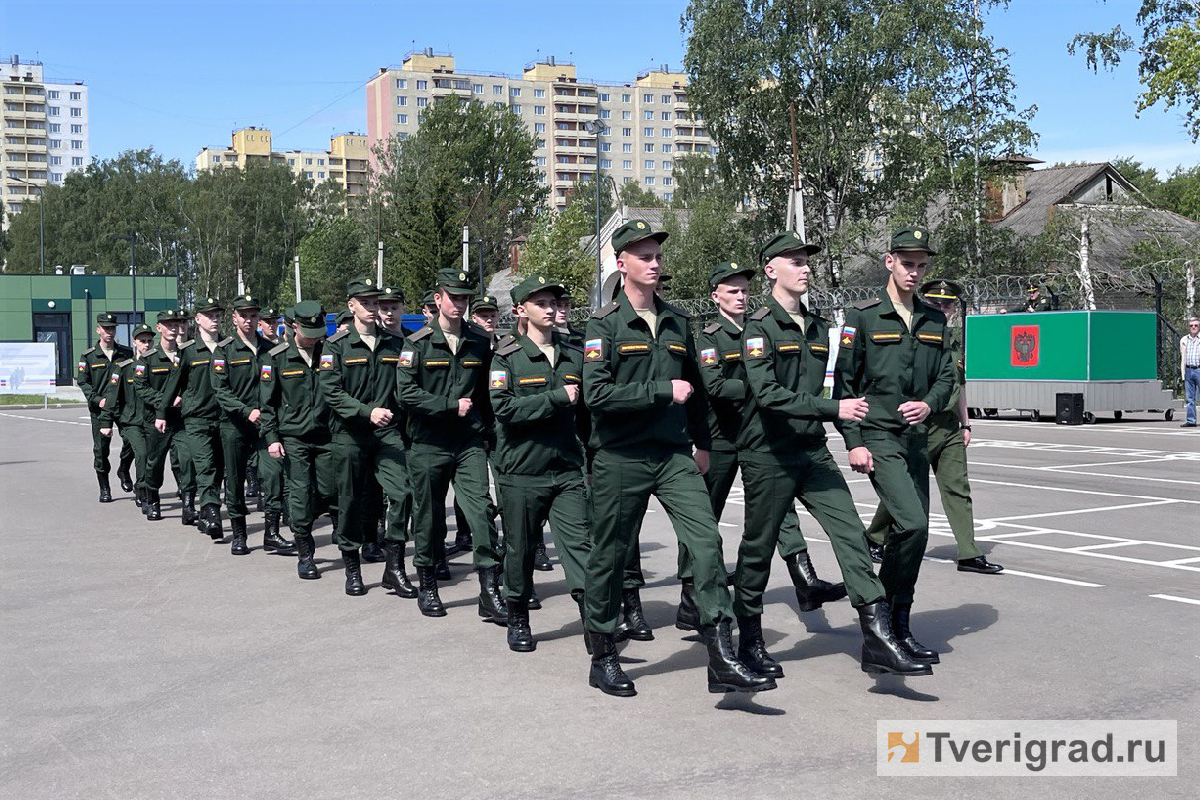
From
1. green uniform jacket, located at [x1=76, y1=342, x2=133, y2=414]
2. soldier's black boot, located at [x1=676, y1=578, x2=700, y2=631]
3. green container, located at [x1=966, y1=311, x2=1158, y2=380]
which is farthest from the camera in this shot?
green container, located at [x1=966, y1=311, x2=1158, y2=380]

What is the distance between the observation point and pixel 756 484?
6457 mm

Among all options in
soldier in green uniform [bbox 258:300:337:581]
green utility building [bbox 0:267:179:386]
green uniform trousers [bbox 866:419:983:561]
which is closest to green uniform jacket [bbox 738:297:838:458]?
green uniform trousers [bbox 866:419:983:561]

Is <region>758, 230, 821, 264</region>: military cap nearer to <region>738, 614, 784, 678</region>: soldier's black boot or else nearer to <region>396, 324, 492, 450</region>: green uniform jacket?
<region>738, 614, 784, 678</region>: soldier's black boot

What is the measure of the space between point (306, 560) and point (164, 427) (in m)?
3.91

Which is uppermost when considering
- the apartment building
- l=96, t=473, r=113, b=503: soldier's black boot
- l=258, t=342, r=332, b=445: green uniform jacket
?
the apartment building

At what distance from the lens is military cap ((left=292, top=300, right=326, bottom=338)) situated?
1021cm

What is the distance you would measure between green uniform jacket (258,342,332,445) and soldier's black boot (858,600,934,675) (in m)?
4.67

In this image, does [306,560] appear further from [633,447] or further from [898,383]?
[898,383]

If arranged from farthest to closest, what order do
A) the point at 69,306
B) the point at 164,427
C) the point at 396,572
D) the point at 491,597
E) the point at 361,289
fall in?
the point at 69,306
the point at 164,427
the point at 361,289
the point at 396,572
the point at 491,597

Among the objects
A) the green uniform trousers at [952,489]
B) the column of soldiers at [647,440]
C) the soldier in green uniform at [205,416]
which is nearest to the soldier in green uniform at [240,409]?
the soldier in green uniform at [205,416]

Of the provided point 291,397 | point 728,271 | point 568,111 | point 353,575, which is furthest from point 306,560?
point 568,111

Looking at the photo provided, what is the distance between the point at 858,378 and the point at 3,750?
4253mm

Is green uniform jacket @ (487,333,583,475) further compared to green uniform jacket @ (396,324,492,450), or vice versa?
green uniform jacket @ (396,324,492,450)

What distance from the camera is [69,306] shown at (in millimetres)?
68688
